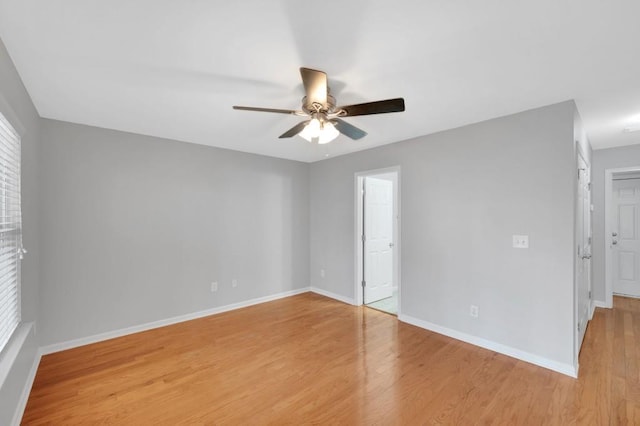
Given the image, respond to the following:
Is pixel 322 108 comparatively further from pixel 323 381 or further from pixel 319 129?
pixel 323 381

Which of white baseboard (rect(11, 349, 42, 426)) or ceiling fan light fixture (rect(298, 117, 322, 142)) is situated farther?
ceiling fan light fixture (rect(298, 117, 322, 142))

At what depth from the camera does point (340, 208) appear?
15.1 ft

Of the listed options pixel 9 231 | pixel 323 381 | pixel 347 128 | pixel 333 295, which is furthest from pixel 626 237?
pixel 9 231

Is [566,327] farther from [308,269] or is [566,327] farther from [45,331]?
[45,331]

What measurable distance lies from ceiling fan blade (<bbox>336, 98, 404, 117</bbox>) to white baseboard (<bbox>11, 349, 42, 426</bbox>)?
3040 millimetres

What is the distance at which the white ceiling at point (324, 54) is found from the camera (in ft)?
4.57

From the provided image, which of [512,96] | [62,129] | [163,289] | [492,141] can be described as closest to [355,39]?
[512,96]

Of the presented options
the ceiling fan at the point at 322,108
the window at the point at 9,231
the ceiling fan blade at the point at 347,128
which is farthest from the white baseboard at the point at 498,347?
the window at the point at 9,231

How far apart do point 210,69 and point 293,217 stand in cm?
321

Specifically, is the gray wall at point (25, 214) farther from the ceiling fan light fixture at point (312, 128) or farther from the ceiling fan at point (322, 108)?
the ceiling fan light fixture at point (312, 128)

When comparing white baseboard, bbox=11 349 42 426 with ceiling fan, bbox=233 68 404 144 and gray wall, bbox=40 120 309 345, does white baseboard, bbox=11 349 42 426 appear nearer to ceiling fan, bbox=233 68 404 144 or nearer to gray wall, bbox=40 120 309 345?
gray wall, bbox=40 120 309 345

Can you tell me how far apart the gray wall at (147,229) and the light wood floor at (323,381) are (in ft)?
1.47

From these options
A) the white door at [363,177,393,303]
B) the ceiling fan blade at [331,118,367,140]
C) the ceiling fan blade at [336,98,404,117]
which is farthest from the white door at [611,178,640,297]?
the ceiling fan blade at [336,98,404,117]

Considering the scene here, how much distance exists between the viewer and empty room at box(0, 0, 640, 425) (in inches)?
63.6
